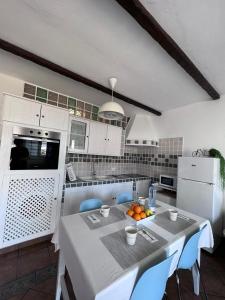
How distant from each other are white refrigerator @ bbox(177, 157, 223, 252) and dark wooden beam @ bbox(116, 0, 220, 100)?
47.5 inches

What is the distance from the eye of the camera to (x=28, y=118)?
190cm

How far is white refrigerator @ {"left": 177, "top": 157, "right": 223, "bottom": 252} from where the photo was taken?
6.86 ft

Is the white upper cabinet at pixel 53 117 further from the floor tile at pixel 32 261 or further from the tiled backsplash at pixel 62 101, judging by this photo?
the floor tile at pixel 32 261

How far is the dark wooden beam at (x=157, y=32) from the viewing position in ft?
3.45

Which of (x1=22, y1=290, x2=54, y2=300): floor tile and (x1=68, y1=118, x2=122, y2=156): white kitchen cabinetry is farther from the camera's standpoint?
(x1=68, y1=118, x2=122, y2=156): white kitchen cabinetry

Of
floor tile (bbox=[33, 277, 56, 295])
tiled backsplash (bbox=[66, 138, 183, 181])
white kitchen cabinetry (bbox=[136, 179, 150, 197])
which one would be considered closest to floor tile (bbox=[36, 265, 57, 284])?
floor tile (bbox=[33, 277, 56, 295])

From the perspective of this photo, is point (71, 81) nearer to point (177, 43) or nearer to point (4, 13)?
point (4, 13)

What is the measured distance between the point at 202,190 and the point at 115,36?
2.22 meters

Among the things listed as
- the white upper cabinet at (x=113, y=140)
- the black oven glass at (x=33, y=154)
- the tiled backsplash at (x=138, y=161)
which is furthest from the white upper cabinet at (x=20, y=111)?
the white upper cabinet at (x=113, y=140)

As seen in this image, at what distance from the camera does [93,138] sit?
9.21 feet

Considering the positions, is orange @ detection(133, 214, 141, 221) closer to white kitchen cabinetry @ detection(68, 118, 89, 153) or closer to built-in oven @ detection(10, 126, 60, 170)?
built-in oven @ detection(10, 126, 60, 170)

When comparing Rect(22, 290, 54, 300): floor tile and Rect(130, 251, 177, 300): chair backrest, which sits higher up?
Rect(130, 251, 177, 300): chair backrest

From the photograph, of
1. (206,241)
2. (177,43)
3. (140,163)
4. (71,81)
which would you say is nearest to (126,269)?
(206,241)

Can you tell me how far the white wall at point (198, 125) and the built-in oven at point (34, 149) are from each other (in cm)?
233
